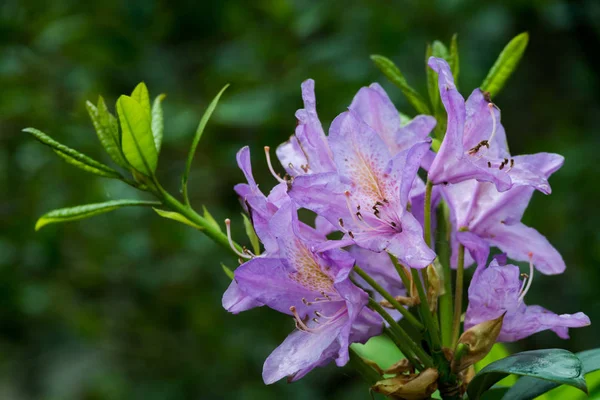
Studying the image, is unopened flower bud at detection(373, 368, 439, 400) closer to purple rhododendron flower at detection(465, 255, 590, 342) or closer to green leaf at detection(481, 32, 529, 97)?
purple rhododendron flower at detection(465, 255, 590, 342)

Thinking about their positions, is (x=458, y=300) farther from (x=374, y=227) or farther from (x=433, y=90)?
(x=433, y=90)

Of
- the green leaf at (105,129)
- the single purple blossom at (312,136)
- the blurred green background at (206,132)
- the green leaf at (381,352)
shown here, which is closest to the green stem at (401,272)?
the single purple blossom at (312,136)

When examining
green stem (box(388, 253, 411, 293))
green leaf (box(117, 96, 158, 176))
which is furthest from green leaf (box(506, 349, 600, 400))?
green leaf (box(117, 96, 158, 176))

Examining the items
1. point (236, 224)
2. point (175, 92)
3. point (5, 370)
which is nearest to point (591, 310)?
point (236, 224)

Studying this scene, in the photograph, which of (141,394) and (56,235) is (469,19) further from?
(141,394)

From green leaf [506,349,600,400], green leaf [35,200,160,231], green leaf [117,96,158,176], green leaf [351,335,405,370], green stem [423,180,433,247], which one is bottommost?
green leaf [351,335,405,370]

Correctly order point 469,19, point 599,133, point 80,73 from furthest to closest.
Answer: point 599,133
point 80,73
point 469,19

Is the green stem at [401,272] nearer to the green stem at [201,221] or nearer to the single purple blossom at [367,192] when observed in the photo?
the single purple blossom at [367,192]

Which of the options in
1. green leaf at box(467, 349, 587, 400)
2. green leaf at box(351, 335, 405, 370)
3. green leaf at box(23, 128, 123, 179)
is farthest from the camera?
green leaf at box(351, 335, 405, 370)
